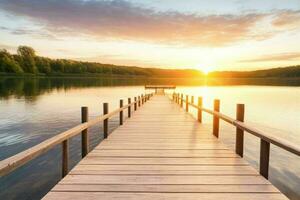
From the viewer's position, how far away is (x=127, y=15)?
3297 centimetres

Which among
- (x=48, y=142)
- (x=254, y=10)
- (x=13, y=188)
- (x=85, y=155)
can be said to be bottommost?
(x=13, y=188)

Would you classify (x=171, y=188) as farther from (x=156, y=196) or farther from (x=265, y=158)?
(x=265, y=158)

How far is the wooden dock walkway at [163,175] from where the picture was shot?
435cm

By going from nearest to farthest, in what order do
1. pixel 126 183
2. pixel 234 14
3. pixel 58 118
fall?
pixel 126 183, pixel 58 118, pixel 234 14

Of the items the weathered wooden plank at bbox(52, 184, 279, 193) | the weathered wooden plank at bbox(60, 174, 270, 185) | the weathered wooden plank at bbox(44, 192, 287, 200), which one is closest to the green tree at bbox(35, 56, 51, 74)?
the weathered wooden plank at bbox(60, 174, 270, 185)

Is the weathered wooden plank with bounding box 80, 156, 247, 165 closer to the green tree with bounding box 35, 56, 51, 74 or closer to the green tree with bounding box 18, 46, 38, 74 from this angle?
the green tree with bounding box 18, 46, 38, 74

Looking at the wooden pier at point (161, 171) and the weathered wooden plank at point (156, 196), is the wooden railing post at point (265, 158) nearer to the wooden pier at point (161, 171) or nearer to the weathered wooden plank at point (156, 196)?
the wooden pier at point (161, 171)

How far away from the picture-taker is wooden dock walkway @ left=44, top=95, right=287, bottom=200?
4.35 meters

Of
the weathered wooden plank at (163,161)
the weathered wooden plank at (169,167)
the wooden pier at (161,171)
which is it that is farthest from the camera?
the weathered wooden plank at (163,161)

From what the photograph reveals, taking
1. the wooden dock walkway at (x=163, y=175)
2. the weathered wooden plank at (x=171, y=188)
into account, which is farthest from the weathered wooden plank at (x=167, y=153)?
the weathered wooden plank at (x=171, y=188)

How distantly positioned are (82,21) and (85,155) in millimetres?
32554

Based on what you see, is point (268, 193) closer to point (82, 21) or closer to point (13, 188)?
point (13, 188)

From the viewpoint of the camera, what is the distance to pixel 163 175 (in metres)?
5.23

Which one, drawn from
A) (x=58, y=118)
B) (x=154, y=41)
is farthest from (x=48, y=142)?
(x=154, y=41)
